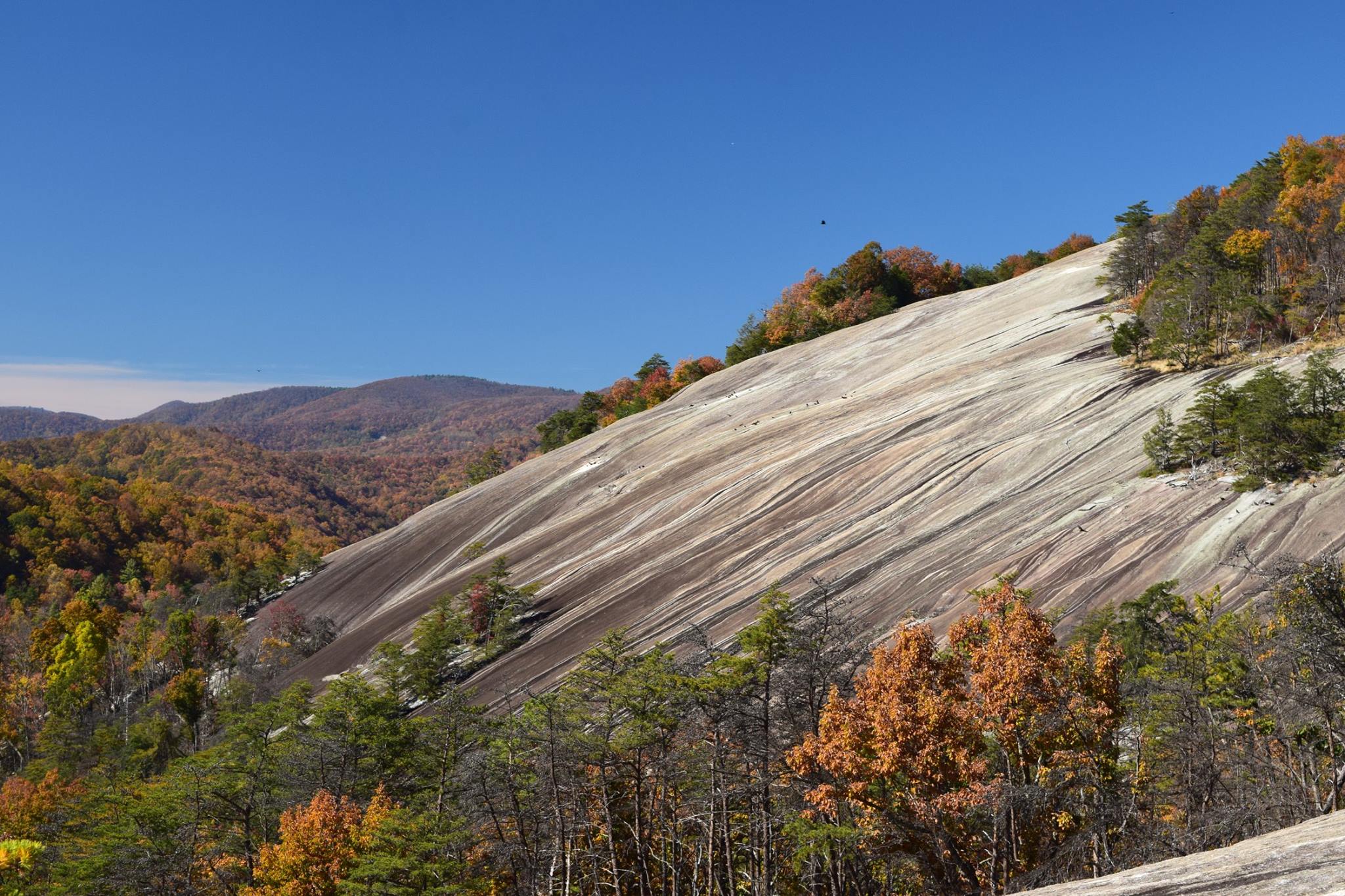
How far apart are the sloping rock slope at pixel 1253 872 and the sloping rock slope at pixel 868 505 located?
77.8 feet

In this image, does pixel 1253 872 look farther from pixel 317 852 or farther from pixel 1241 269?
pixel 1241 269

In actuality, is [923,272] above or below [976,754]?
above

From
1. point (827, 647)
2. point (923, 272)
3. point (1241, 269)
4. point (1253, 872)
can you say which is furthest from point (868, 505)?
point (923, 272)

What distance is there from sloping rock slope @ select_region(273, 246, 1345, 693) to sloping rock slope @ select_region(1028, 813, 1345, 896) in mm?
23723

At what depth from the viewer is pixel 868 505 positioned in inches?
1464

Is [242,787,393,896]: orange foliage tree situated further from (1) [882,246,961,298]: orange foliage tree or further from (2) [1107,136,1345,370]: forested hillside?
(1) [882,246,961,298]: orange foliage tree

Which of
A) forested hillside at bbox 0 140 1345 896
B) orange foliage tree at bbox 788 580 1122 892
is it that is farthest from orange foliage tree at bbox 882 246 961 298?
orange foliage tree at bbox 788 580 1122 892

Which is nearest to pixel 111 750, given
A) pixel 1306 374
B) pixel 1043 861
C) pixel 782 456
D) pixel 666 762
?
pixel 782 456

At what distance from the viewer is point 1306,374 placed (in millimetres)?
28906

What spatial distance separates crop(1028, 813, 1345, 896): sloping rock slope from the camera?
4570 mm

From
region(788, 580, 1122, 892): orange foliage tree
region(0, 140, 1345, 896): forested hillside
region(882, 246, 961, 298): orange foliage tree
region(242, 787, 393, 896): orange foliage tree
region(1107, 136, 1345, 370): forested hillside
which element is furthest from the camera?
region(882, 246, 961, 298): orange foliage tree

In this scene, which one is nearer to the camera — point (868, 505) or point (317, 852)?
point (317, 852)

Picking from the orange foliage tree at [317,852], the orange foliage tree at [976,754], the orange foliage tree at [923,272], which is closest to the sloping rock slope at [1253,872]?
the orange foliage tree at [976,754]

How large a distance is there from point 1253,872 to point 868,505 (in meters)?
32.7
